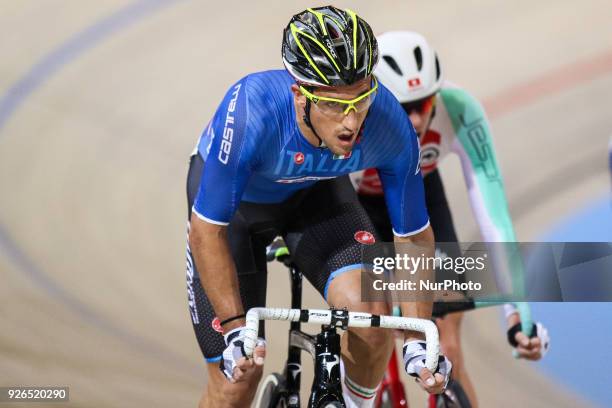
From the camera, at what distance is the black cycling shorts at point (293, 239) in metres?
3.56

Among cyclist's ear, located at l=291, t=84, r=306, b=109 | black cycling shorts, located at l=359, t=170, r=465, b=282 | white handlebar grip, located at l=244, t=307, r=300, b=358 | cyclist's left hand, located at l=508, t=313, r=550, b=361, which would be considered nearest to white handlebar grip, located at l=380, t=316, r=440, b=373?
white handlebar grip, located at l=244, t=307, r=300, b=358

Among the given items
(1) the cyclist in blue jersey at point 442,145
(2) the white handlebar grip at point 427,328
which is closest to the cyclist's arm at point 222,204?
(2) the white handlebar grip at point 427,328

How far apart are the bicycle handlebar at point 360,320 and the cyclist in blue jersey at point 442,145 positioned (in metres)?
1.00

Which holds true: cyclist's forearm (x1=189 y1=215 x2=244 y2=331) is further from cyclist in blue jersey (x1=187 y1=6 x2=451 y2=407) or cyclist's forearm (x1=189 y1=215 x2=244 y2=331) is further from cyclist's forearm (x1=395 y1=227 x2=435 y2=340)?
cyclist's forearm (x1=395 y1=227 x2=435 y2=340)

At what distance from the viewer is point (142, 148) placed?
22.8 feet

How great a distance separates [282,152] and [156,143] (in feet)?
12.2

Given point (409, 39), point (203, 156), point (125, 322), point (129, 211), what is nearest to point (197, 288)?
point (203, 156)

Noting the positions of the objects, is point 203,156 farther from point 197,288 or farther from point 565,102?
point 565,102

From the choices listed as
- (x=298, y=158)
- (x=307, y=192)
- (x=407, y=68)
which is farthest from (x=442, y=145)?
(x=298, y=158)

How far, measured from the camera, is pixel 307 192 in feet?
12.4

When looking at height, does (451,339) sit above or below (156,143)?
below

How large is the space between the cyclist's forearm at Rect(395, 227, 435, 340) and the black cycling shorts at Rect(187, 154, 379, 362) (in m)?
0.17

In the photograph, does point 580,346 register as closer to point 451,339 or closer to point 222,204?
point 451,339

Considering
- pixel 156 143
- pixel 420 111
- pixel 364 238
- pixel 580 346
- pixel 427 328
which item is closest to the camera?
pixel 427 328
